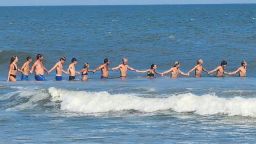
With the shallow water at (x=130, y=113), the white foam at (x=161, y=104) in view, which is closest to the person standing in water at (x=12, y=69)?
the shallow water at (x=130, y=113)

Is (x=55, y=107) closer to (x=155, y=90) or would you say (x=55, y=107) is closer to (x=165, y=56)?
(x=155, y=90)

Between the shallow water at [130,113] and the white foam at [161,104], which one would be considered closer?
the shallow water at [130,113]

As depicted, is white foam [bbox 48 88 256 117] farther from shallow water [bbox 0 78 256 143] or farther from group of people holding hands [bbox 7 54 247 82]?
group of people holding hands [bbox 7 54 247 82]

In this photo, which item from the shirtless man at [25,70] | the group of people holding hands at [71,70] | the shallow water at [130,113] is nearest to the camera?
the shallow water at [130,113]

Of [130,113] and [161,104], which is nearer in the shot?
[130,113]

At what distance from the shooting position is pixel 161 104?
1873cm

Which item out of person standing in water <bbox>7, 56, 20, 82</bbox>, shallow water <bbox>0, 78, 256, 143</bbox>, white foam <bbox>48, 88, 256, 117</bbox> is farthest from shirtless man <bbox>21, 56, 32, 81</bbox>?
white foam <bbox>48, 88, 256, 117</bbox>

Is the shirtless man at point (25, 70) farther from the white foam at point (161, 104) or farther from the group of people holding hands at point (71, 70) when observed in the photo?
the white foam at point (161, 104)

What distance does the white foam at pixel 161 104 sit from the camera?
17795mm

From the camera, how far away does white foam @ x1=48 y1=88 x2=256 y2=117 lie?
1780 cm

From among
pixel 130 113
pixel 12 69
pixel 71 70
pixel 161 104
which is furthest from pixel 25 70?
pixel 130 113

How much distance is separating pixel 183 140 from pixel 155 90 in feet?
25.9

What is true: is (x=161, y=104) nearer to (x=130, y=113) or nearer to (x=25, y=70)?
(x=130, y=113)

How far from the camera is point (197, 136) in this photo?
14641 millimetres
